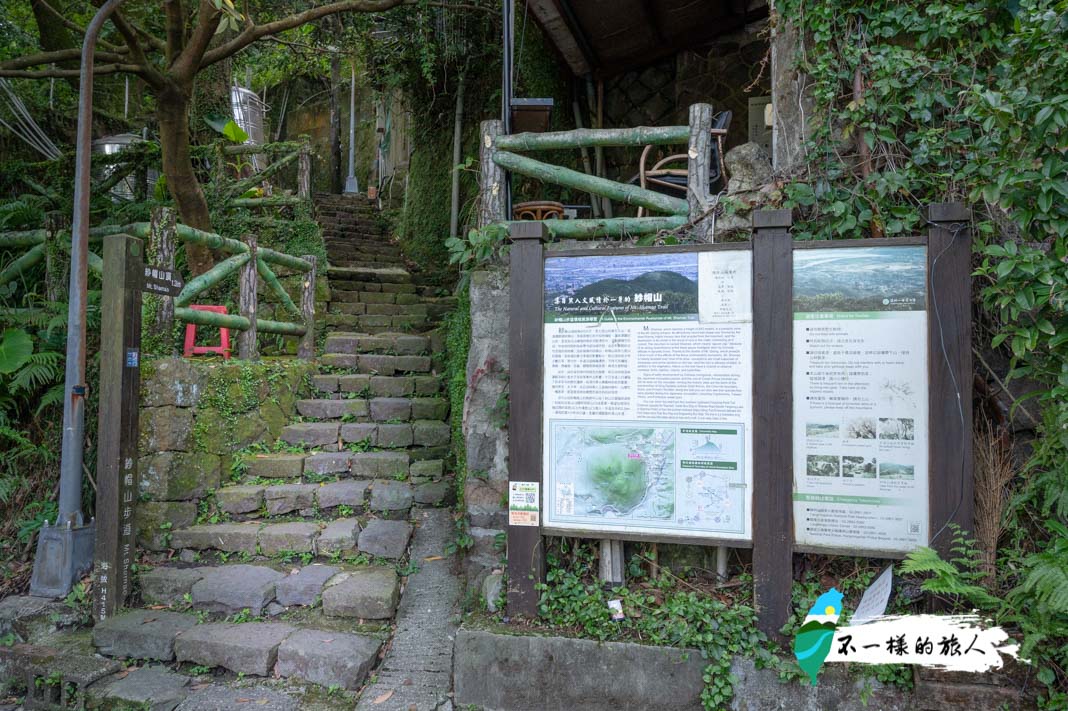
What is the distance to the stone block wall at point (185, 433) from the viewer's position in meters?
4.21

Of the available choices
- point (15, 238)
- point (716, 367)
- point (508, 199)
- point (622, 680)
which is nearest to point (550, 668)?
point (622, 680)

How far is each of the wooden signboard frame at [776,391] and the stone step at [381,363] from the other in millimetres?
3143

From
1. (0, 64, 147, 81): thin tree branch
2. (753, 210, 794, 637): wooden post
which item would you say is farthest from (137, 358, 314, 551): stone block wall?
(753, 210, 794, 637): wooden post

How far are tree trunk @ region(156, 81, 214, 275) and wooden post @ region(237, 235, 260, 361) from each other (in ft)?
2.38

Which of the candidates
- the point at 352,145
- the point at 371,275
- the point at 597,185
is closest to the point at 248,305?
the point at 597,185

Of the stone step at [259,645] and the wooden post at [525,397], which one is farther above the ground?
the wooden post at [525,397]

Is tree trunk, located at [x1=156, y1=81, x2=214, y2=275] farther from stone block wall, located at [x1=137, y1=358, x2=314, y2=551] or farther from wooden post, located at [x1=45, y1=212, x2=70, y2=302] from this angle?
stone block wall, located at [x1=137, y1=358, x2=314, y2=551]

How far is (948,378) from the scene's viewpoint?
9.12ft

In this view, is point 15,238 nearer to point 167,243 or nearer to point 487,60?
point 167,243

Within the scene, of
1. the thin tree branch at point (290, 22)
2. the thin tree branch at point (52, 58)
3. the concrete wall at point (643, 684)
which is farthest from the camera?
the thin tree branch at point (290, 22)

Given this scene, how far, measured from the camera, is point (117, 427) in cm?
376

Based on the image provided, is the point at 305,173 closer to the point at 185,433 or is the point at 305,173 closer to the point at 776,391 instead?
the point at 185,433

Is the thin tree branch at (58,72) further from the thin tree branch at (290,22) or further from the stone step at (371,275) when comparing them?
the stone step at (371,275)

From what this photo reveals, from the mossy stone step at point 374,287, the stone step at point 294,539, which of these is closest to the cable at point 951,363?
the stone step at point 294,539
